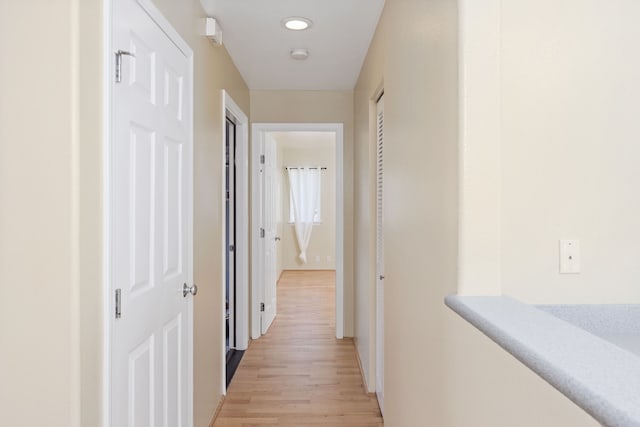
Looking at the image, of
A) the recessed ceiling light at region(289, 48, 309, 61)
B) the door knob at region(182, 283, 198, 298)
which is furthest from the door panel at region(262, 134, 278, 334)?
the door knob at region(182, 283, 198, 298)

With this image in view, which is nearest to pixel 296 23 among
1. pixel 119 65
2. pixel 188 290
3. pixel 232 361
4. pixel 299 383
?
pixel 119 65

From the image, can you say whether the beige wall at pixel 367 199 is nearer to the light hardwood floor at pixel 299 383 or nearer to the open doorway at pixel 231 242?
the light hardwood floor at pixel 299 383

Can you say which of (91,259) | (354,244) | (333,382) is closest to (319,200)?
(354,244)

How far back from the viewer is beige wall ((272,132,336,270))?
8.09m

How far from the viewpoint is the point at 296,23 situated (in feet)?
8.11

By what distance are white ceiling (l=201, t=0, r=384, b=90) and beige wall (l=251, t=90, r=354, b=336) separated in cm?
17

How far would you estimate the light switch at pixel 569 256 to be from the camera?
1.15m

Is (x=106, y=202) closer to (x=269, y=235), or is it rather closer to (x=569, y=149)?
(x=569, y=149)

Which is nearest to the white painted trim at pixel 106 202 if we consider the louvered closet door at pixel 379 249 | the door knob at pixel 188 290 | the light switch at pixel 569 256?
the door knob at pixel 188 290

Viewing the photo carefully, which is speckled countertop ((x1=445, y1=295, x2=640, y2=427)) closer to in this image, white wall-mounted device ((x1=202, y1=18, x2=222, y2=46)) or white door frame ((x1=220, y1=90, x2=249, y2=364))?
white wall-mounted device ((x1=202, y1=18, x2=222, y2=46))

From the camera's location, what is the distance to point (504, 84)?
113 centimetres

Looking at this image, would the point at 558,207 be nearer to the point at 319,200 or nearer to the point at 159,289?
the point at 159,289

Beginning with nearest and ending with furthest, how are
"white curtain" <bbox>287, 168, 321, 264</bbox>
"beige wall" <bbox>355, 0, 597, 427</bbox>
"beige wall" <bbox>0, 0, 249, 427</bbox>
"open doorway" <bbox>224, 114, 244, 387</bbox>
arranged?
1. "beige wall" <bbox>355, 0, 597, 427</bbox>
2. "beige wall" <bbox>0, 0, 249, 427</bbox>
3. "open doorway" <bbox>224, 114, 244, 387</bbox>
4. "white curtain" <bbox>287, 168, 321, 264</bbox>

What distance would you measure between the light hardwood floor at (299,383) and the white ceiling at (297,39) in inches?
93.3
